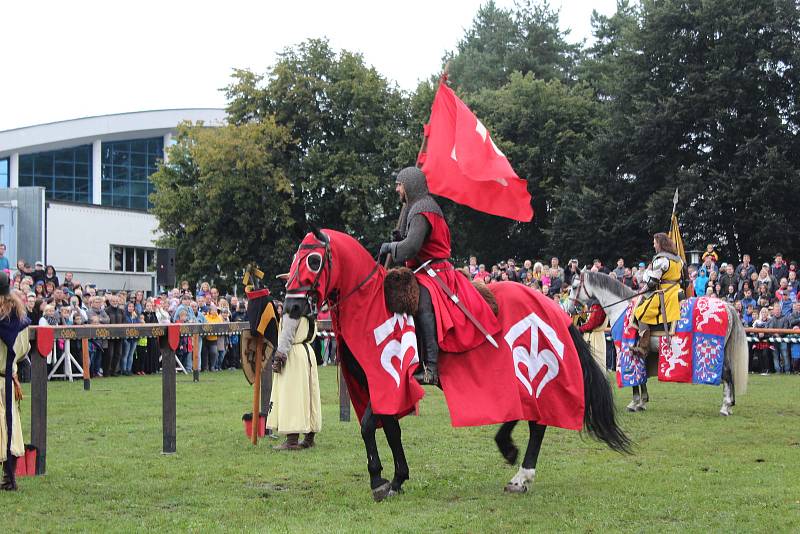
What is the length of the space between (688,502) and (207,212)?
38.4 meters

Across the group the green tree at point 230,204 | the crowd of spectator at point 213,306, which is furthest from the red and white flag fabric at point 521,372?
the green tree at point 230,204

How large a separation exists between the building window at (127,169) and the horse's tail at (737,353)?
166 ft

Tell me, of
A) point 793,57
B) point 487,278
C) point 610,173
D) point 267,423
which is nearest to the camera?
point 267,423

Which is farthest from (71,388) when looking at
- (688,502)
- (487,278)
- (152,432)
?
(688,502)

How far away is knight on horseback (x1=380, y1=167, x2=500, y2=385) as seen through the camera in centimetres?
877

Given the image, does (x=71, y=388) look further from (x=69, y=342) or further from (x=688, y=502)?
(x=688, y=502)

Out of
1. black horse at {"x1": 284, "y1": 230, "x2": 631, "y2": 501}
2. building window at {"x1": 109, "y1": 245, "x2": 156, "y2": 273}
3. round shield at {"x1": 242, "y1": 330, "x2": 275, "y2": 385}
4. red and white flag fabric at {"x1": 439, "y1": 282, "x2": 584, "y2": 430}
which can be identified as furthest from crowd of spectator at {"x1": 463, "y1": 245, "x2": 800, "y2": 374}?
building window at {"x1": 109, "y1": 245, "x2": 156, "y2": 273}

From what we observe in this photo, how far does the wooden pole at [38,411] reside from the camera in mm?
9992

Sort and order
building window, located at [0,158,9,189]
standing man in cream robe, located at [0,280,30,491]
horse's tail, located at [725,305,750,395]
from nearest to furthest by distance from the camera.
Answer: standing man in cream robe, located at [0,280,30,491], horse's tail, located at [725,305,750,395], building window, located at [0,158,9,189]

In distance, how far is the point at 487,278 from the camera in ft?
96.2

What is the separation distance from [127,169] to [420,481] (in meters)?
56.3

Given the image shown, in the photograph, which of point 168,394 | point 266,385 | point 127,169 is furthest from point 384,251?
point 127,169

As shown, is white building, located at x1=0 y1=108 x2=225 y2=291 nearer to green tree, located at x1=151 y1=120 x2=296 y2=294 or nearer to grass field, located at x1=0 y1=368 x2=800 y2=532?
green tree, located at x1=151 y1=120 x2=296 y2=294

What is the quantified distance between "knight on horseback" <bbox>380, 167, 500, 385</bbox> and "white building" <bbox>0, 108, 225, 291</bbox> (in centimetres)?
4012
